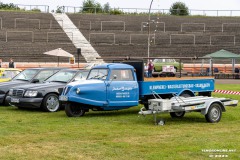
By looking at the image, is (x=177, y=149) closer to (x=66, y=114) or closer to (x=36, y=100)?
(x=66, y=114)

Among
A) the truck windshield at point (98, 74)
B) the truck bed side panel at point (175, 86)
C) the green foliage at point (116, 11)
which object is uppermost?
the green foliage at point (116, 11)

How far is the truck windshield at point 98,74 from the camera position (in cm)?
1666

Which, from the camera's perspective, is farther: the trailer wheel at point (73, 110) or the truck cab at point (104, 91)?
the trailer wheel at point (73, 110)

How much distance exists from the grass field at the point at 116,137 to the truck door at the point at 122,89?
450 mm

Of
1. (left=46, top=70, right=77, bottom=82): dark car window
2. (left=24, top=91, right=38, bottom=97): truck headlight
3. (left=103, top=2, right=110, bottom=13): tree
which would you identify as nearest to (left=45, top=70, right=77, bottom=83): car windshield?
(left=46, top=70, right=77, bottom=82): dark car window

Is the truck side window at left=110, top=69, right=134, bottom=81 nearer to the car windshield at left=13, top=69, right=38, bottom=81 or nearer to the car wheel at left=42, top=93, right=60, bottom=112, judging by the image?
the car wheel at left=42, top=93, right=60, bottom=112

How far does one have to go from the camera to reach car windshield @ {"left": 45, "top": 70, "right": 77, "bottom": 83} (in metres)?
19.3

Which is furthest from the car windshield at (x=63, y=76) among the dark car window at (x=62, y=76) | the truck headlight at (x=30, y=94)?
the truck headlight at (x=30, y=94)

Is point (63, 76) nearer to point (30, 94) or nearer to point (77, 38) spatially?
point (30, 94)

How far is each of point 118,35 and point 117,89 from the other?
138 feet

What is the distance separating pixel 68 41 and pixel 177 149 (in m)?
44.4

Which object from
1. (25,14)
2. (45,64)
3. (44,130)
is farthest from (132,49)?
(44,130)

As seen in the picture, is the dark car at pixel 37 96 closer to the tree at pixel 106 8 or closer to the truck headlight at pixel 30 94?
the truck headlight at pixel 30 94

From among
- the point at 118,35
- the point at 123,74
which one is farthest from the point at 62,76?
the point at 118,35
